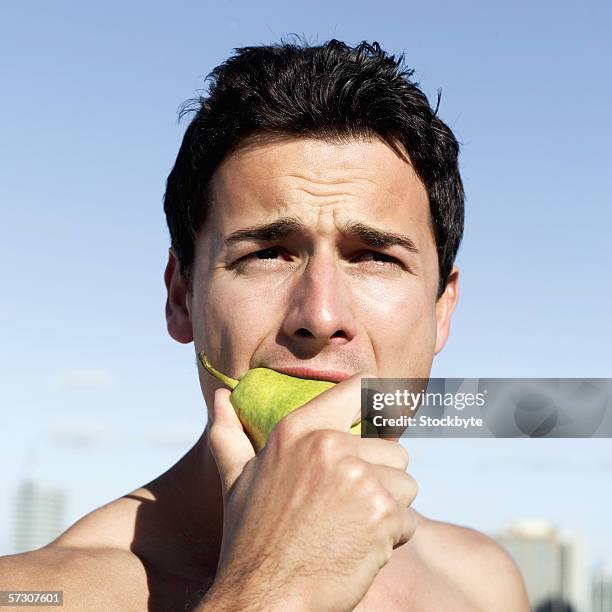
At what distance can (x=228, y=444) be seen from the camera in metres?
3.58

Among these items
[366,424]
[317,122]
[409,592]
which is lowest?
[409,592]

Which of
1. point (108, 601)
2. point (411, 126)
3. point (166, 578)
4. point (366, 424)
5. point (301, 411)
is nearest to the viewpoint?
point (301, 411)

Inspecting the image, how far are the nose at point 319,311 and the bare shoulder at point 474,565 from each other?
2.76 meters

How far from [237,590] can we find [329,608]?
0.34 m

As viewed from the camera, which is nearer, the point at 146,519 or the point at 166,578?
the point at 166,578

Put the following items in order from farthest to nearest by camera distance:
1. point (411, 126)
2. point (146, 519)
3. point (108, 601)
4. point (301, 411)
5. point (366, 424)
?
point (411, 126) → point (146, 519) → point (108, 601) → point (366, 424) → point (301, 411)

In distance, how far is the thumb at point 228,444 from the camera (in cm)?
349

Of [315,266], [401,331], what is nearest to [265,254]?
[315,266]

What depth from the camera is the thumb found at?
3.49 meters

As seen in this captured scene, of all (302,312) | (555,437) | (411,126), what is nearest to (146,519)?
(302,312)

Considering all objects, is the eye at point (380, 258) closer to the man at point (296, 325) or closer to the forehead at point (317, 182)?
the man at point (296, 325)

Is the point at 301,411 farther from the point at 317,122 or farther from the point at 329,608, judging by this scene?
the point at 317,122

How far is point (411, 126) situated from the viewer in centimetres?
534

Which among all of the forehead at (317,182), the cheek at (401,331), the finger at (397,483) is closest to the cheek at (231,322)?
the forehead at (317,182)
